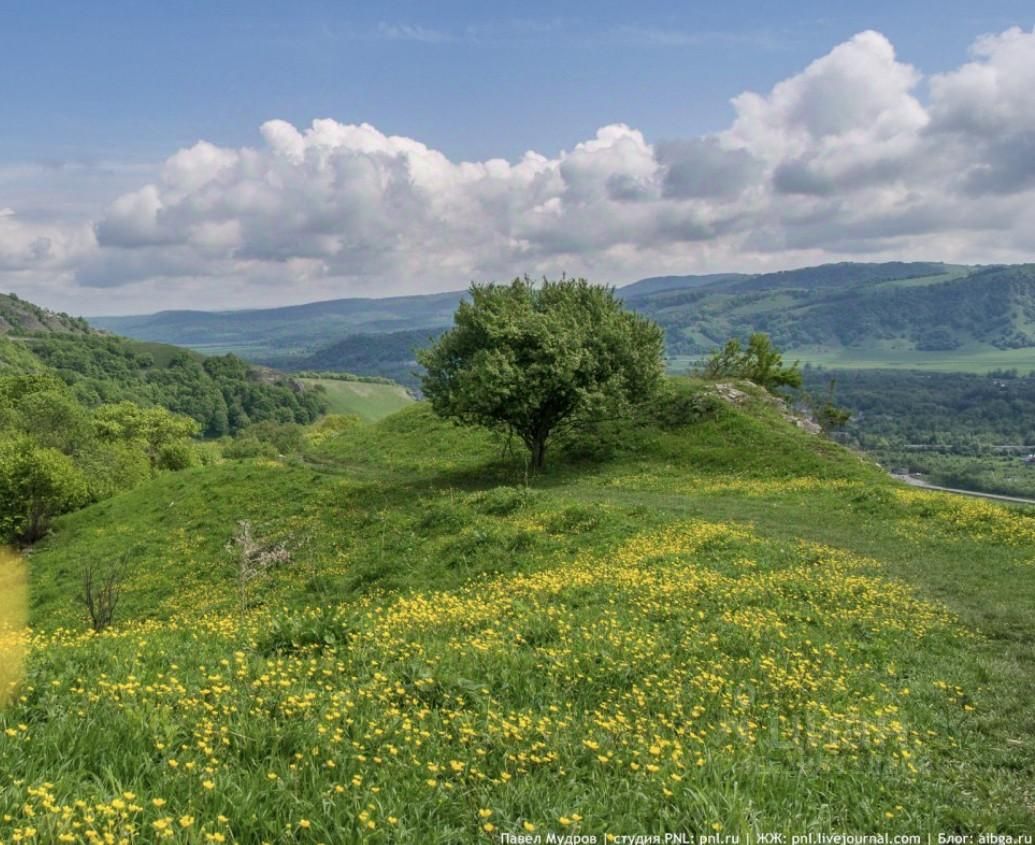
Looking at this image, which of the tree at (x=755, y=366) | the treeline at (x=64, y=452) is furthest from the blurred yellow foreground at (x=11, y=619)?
the tree at (x=755, y=366)

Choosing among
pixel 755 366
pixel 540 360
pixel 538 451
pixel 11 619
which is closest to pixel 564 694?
pixel 11 619

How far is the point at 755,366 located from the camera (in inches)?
2837

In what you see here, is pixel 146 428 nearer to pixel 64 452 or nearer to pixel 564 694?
pixel 64 452

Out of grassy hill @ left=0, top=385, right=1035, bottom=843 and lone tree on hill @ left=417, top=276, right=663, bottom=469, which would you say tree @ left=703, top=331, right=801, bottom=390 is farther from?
grassy hill @ left=0, top=385, right=1035, bottom=843

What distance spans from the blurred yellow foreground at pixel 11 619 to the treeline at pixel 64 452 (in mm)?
3800

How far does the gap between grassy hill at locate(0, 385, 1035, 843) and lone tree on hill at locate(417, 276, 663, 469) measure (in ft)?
46.0

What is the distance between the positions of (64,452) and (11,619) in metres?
42.6

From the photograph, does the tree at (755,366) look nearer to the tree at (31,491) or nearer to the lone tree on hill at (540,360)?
the lone tree on hill at (540,360)

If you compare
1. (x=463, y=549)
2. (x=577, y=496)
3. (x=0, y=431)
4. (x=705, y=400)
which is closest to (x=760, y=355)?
(x=705, y=400)

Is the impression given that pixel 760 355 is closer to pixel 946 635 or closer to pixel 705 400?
pixel 705 400

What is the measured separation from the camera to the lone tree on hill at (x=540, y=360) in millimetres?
40281

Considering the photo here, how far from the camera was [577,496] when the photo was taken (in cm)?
3756

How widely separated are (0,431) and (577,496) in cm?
5903

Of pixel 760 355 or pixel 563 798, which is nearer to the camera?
pixel 563 798
